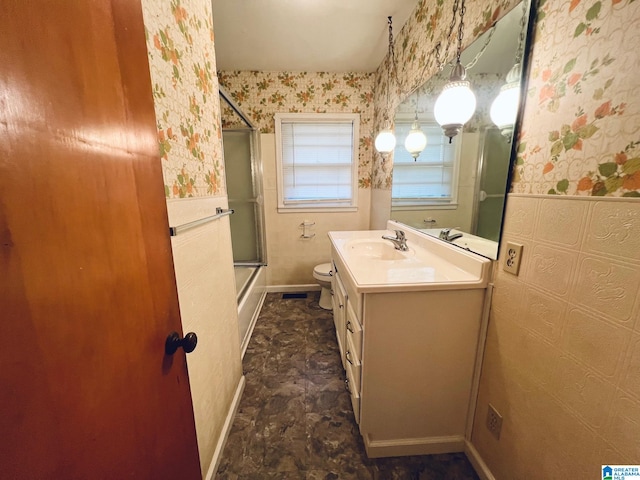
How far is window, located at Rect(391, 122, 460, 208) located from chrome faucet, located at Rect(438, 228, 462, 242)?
0.14 m

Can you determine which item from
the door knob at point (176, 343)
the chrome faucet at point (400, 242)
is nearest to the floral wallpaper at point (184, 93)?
the door knob at point (176, 343)

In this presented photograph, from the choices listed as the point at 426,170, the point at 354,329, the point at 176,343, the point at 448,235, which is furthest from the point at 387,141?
the point at 176,343

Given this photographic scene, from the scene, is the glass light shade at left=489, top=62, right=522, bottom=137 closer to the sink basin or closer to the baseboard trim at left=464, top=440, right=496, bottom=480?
the sink basin

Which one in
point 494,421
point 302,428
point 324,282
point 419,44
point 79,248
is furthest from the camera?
point 324,282

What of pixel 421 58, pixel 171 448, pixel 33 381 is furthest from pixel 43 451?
pixel 421 58

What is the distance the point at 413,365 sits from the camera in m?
1.11

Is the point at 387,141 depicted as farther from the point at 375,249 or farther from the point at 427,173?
the point at 375,249

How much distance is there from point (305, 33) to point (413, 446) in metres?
2.80

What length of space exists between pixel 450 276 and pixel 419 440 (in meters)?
0.82

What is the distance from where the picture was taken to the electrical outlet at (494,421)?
1.01 m

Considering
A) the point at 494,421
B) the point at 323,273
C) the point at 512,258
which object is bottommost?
the point at 494,421

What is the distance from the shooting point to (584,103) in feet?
2.23

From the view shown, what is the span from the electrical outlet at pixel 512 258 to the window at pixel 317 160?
2008mm

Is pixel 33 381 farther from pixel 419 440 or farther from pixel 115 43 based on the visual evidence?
pixel 419 440
